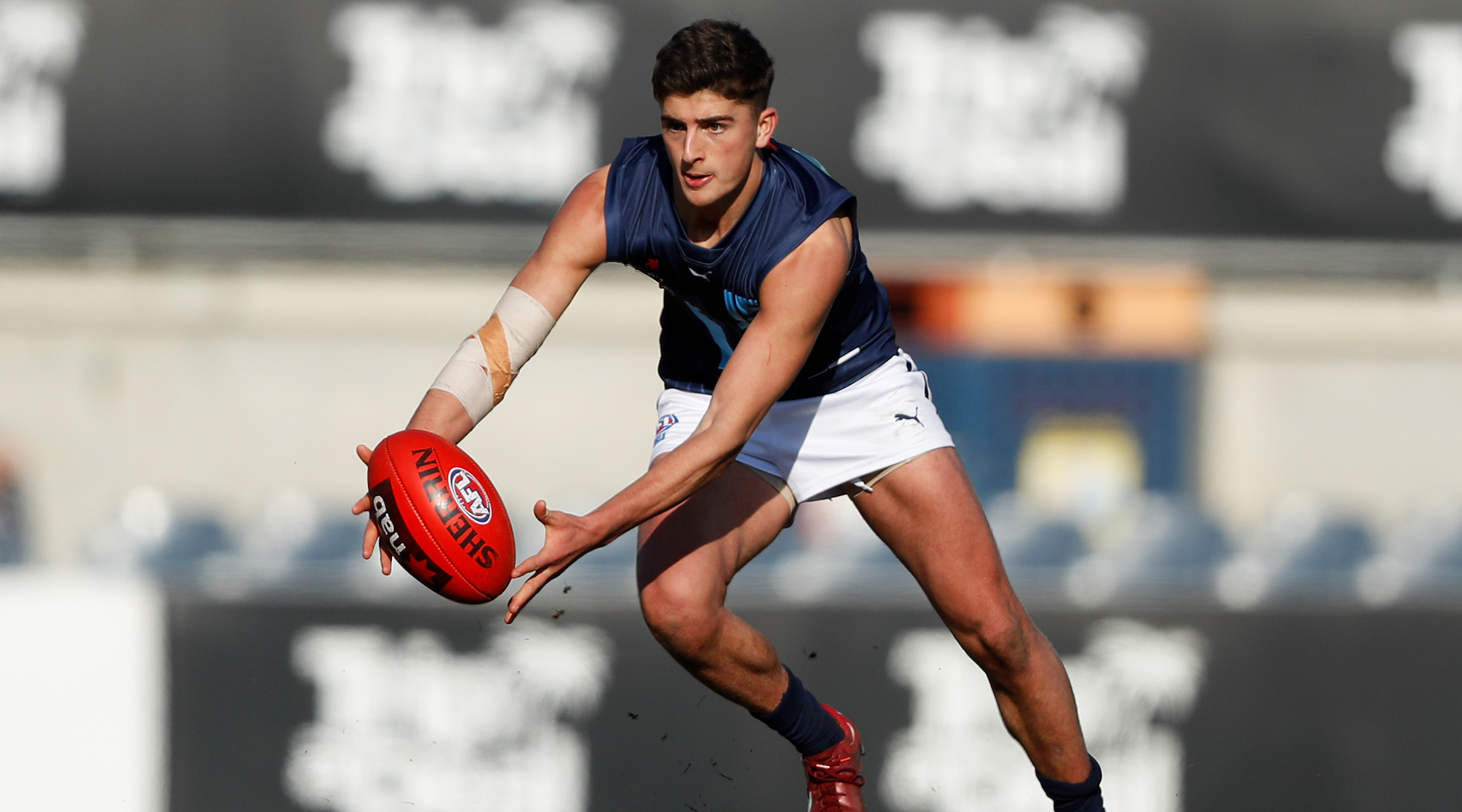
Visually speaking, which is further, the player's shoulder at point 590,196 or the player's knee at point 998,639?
the player's knee at point 998,639

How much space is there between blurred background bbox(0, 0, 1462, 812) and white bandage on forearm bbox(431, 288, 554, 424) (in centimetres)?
187

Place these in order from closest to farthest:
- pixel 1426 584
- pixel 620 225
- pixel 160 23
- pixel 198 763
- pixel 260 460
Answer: pixel 620 225, pixel 198 763, pixel 1426 584, pixel 160 23, pixel 260 460

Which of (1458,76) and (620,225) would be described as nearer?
(620,225)

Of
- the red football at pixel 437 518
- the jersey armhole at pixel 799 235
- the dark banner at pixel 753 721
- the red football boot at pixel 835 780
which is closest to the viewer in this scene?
the red football at pixel 437 518

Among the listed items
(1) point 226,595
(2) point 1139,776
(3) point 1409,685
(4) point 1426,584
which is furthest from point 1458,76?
(1) point 226,595

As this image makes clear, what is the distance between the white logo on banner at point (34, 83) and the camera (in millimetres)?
7652

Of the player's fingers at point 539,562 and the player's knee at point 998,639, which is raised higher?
the player's fingers at point 539,562

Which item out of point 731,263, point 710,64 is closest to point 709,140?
point 710,64

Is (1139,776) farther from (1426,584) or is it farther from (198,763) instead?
(198,763)

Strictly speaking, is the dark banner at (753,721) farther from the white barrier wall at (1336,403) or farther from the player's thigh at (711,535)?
the white barrier wall at (1336,403)

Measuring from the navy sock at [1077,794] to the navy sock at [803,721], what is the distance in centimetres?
54

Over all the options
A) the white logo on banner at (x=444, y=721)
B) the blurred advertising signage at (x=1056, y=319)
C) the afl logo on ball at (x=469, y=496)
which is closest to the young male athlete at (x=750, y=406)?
the afl logo on ball at (x=469, y=496)

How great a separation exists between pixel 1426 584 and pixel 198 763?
193 inches

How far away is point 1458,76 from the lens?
7762 millimetres
